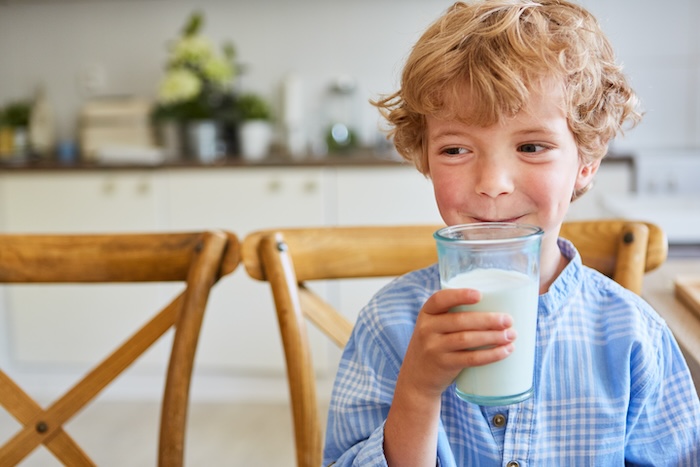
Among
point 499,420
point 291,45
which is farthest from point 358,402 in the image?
point 291,45

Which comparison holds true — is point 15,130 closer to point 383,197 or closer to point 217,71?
point 217,71

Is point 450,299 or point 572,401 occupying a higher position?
point 450,299

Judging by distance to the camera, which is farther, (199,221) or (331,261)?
(199,221)

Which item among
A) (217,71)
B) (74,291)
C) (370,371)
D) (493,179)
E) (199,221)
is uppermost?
(217,71)

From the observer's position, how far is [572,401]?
0.87 metres

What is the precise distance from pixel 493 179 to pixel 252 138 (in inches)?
100

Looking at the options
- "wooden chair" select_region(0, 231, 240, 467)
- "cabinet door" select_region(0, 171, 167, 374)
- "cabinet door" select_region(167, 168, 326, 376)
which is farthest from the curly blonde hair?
"cabinet door" select_region(0, 171, 167, 374)

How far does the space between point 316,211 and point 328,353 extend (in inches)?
21.5

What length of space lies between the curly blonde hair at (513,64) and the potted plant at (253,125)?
2398mm

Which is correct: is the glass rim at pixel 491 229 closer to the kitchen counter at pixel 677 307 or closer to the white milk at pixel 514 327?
the white milk at pixel 514 327

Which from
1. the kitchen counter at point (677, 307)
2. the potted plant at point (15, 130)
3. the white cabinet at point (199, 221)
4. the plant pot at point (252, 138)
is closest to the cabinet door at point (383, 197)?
the white cabinet at point (199, 221)

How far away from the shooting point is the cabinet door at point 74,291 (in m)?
3.11

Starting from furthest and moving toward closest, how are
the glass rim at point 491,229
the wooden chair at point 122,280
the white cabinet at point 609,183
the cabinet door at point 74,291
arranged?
Result: the cabinet door at point 74,291 → the white cabinet at point 609,183 → the wooden chair at point 122,280 → the glass rim at point 491,229

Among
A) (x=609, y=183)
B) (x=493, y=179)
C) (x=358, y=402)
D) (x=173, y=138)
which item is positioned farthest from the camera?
(x=173, y=138)
